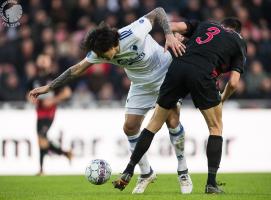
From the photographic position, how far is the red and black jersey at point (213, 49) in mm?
9359

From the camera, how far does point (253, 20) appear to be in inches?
786

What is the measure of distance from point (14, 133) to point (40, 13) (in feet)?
13.0

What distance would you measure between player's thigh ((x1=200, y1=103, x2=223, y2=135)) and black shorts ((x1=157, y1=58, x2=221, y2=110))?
5cm

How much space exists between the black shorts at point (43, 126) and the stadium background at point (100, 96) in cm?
30

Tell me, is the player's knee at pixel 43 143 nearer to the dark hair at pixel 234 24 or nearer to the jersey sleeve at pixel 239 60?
the dark hair at pixel 234 24

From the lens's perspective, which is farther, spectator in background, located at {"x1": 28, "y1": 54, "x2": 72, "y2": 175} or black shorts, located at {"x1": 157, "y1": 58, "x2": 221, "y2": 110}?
spectator in background, located at {"x1": 28, "y1": 54, "x2": 72, "y2": 175}

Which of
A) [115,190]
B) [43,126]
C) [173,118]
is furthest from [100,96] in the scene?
[173,118]

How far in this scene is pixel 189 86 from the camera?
929 cm

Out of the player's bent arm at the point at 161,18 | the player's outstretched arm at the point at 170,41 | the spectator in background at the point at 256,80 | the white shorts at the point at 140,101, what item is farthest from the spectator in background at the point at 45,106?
the player's outstretched arm at the point at 170,41

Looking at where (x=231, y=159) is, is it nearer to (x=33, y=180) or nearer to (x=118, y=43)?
(x=33, y=180)

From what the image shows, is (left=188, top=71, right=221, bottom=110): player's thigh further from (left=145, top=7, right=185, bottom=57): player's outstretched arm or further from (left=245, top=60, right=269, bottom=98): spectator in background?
(left=245, top=60, right=269, bottom=98): spectator in background

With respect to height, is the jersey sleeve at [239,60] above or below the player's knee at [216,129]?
above

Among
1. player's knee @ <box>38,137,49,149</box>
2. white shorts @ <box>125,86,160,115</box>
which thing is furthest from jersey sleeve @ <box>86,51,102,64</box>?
player's knee @ <box>38,137,49,149</box>

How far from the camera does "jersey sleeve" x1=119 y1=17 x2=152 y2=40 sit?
9.57 m
